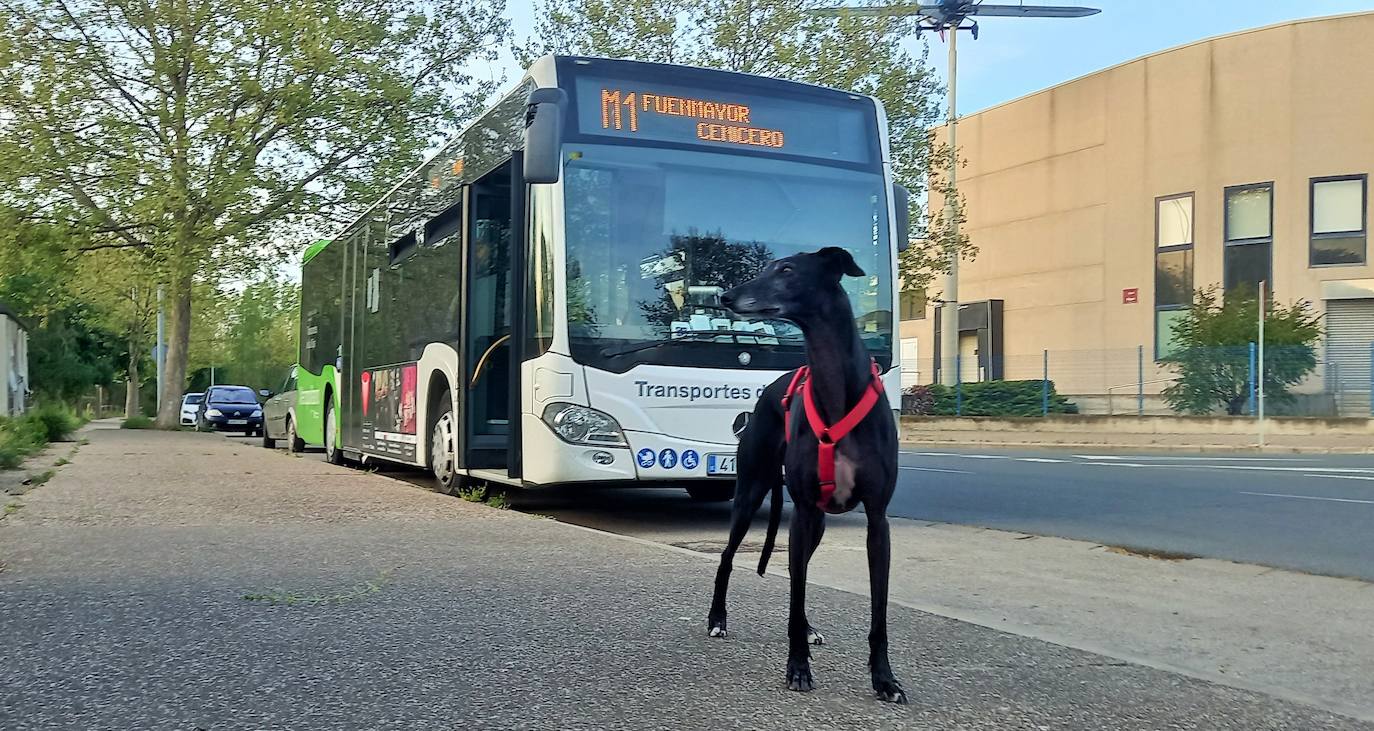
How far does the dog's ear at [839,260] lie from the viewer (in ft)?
14.0

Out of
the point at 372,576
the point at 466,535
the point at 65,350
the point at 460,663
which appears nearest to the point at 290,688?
the point at 460,663

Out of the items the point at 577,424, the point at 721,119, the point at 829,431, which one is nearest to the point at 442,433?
the point at 577,424

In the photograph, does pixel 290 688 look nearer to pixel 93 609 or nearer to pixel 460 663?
pixel 460 663

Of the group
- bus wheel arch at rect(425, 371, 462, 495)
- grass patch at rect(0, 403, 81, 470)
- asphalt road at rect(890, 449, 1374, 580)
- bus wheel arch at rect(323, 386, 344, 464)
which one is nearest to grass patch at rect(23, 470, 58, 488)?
grass patch at rect(0, 403, 81, 470)

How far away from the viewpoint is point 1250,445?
2339 centimetres

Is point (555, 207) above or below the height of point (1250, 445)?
above

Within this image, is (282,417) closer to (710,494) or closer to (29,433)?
(29,433)

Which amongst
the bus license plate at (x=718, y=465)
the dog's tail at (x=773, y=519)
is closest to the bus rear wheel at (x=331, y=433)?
the bus license plate at (x=718, y=465)

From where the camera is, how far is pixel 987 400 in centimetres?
3036

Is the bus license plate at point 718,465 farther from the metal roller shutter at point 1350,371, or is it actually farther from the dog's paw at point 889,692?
the metal roller shutter at point 1350,371

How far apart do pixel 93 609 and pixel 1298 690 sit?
16.4 feet

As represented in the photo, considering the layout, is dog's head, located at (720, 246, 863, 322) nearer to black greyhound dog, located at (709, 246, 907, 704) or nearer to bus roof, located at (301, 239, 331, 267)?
black greyhound dog, located at (709, 246, 907, 704)

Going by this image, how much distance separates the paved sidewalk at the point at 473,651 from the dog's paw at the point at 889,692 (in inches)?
2.4

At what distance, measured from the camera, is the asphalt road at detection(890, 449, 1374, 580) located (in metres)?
8.66
